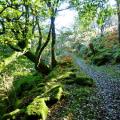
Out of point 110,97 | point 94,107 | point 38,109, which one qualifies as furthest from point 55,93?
point 110,97

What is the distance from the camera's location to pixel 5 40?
15.6 m

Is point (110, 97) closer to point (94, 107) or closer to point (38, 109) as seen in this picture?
point (94, 107)

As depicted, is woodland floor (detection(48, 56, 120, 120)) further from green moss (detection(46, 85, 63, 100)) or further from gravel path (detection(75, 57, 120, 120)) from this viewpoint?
green moss (detection(46, 85, 63, 100))

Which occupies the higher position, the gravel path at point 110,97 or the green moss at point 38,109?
the green moss at point 38,109

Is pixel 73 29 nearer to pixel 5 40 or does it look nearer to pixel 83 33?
pixel 83 33

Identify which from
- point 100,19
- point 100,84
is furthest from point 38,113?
point 100,84

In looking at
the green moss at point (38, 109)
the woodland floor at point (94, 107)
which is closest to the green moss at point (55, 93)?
the woodland floor at point (94, 107)

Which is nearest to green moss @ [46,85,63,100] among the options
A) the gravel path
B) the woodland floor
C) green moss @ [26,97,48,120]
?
the woodland floor

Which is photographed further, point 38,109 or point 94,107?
point 94,107

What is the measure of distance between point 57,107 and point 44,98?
43.4 inches

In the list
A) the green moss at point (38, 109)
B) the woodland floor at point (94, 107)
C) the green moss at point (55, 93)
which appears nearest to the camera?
the woodland floor at point (94, 107)

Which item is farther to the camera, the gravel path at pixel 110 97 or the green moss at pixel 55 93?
the green moss at pixel 55 93

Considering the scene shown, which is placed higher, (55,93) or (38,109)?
(55,93)

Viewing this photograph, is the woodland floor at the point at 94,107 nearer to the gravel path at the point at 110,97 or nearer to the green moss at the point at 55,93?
the gravel path at the point at 110,97
